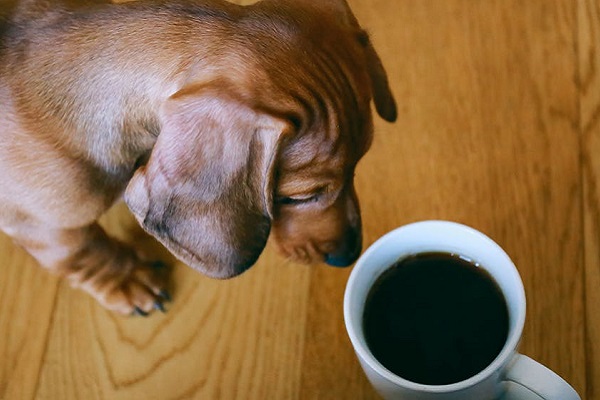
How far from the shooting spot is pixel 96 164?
44.5 inches

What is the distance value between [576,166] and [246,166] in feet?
2.30

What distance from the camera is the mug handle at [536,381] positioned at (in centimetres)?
83

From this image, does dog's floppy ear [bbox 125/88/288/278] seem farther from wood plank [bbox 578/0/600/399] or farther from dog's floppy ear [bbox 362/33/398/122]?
wood plank [bbox 578/0/600/399]

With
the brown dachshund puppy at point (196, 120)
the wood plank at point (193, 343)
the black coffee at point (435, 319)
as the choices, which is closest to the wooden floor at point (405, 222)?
the wood plank at point (193, 343)

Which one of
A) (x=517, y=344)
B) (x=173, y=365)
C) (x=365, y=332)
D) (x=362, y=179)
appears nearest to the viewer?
(x=517, y=344)

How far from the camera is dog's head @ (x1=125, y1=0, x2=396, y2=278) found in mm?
894

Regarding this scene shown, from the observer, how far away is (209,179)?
0.91 metres

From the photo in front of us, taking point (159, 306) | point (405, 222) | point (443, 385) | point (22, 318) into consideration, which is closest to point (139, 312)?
point (159, 306)

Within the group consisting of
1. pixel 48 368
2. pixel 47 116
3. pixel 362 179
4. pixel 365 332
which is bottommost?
pixel 48 368

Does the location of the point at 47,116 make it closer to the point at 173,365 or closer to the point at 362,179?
the point at 173,365

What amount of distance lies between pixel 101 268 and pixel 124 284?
0.05m

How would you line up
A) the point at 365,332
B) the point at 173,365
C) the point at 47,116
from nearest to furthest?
the point at 365,332 → the point at 47,116 → the point at 173,365

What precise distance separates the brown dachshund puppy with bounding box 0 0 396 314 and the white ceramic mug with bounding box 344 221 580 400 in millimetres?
139

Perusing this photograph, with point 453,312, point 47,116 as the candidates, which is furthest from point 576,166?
point 47,116
